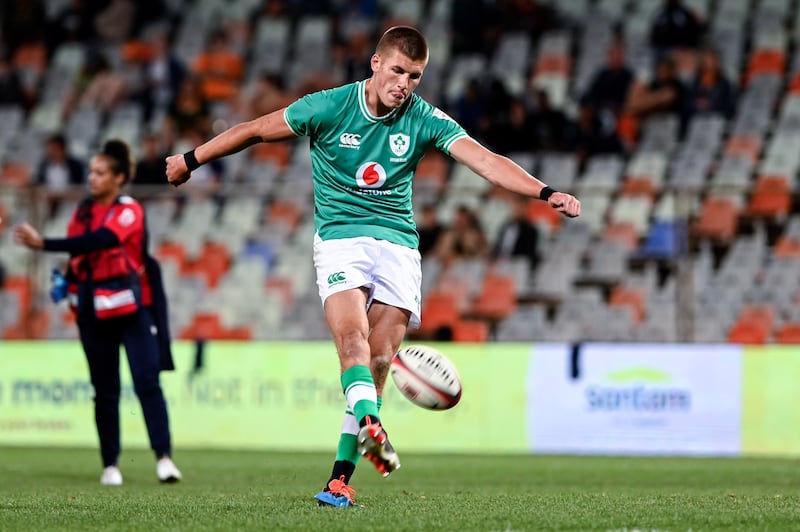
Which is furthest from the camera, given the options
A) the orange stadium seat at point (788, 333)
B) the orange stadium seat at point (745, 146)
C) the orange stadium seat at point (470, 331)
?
the orange stadium seat at point (745, 146)

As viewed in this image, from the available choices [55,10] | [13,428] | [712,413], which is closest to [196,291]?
[13,428]

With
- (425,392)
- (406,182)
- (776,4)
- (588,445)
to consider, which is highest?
(776,4)

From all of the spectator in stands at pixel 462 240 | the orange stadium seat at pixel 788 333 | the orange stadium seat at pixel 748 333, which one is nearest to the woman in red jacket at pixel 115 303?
the spectator in stands at pixel 462 240

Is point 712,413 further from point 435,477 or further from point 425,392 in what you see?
point 425,392

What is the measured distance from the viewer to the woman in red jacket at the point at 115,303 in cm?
966

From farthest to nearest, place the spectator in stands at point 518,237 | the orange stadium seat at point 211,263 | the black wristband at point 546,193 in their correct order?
the orange stadium seat at point 211,263
the spectator in stands at point 518,237
the black wristband at point 546,193

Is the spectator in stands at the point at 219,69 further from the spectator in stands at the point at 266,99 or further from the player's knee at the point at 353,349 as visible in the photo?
the player's knee at the point at 353,349

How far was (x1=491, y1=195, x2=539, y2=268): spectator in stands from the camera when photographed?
15.5m

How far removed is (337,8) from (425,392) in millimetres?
16743

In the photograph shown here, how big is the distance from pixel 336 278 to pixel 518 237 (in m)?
8.68

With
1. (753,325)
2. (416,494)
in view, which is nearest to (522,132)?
(753,325)

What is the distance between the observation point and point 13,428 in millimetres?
14719

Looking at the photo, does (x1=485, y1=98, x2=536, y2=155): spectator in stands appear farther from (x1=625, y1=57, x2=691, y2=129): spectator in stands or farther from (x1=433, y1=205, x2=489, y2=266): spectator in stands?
(x1=433, y1=205, x2=489, y2=266): spectator in stands

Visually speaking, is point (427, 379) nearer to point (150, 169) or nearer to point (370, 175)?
point (370, 175)
